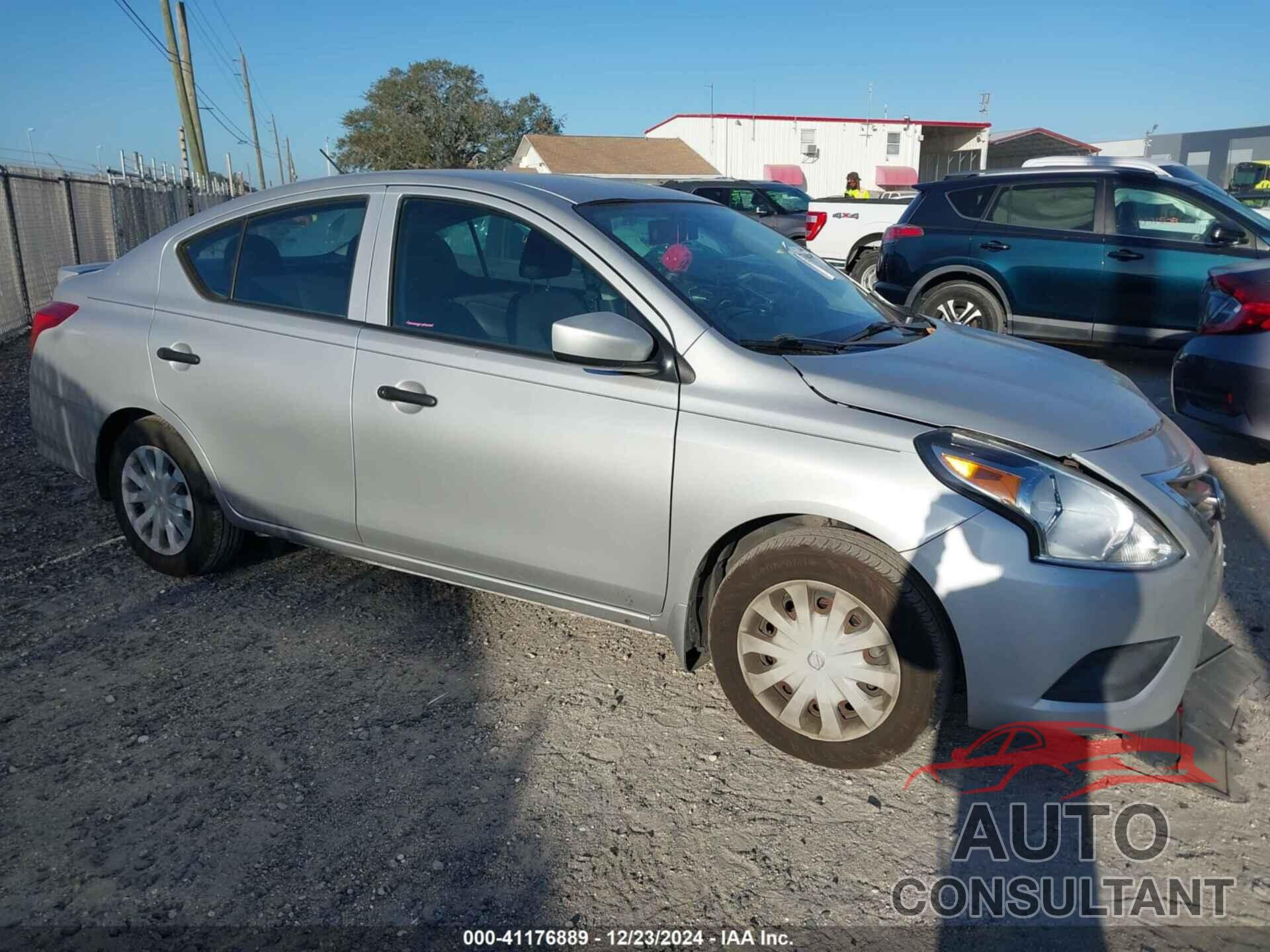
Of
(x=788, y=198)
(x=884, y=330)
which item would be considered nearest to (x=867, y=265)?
(x=788, y=198)

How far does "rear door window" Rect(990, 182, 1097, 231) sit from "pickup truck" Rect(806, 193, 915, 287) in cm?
346

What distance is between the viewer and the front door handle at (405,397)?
3475 millimetres

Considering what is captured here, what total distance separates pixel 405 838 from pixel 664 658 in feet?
4.44

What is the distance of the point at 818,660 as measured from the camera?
2977mm

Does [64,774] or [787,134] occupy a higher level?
[787,134]

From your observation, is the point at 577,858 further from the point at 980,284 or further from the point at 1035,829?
the point at 980,284

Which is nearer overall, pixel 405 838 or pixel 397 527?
pixel 405 838

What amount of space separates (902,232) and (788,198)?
31.2ft

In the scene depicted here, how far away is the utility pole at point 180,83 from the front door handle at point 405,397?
29238mm

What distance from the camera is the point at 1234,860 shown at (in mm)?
2688

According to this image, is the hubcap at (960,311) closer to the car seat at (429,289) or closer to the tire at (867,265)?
the tire at (867,265)

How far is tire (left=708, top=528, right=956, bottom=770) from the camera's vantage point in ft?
9.21

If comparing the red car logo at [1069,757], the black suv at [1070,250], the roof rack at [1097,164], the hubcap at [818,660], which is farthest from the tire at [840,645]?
the roof rack at [1097,164]

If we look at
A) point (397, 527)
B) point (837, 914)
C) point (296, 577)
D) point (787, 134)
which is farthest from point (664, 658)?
point (787, 134)
